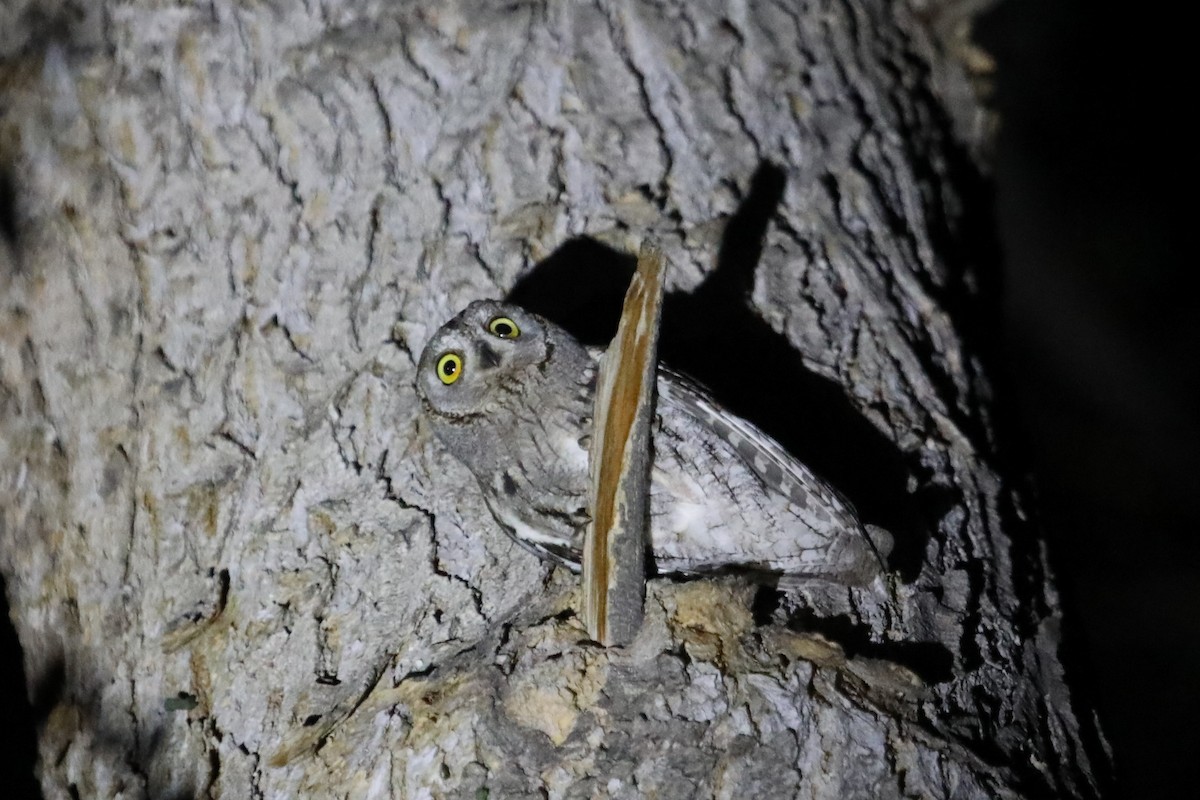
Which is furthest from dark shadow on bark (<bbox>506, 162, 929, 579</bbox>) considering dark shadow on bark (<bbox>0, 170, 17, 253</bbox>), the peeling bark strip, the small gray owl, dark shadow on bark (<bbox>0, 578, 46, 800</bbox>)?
dark shadow on bark (<bbox>0, 578, 46, 800</bbox>)

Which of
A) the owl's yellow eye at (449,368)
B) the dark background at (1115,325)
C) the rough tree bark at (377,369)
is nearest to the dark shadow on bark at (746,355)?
the rough tree bark at (377,369)

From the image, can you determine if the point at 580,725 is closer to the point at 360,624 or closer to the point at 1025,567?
the point at 360,624

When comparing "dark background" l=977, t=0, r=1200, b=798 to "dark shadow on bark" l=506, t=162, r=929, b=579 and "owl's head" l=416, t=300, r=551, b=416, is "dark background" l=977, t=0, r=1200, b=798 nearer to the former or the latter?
"dark shadow on bark" l=506, t=162, r=929, b=579

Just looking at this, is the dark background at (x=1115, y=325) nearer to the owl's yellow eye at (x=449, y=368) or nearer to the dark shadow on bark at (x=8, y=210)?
the owl's yellow eye at (x=449, y=368)

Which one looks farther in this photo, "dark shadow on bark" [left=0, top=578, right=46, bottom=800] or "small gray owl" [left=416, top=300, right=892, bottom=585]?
"dark shadow on bark" [left=0, top=578, right=46, bottom=800]

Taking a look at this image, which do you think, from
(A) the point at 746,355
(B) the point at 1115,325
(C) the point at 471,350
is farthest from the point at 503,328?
(B) the point at 1115,325

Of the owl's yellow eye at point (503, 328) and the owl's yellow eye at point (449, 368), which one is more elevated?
the owl's yellow eye at point (503, 328)

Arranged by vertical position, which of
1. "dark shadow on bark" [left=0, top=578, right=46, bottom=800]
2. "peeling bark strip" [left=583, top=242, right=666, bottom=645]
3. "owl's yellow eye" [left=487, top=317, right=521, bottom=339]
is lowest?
"dark shadow on bark" [left=0, top=578, right=46, bottom=800]
